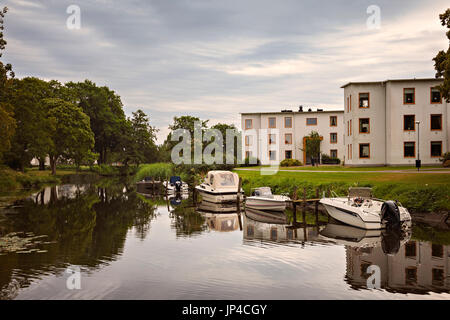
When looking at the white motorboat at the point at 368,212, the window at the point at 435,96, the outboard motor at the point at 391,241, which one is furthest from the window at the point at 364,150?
the outboard motor at the point at 391,241

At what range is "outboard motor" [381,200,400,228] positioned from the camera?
68.9ft

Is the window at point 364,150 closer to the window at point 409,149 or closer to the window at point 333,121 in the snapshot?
the window at point 409,149

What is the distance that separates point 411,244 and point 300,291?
853 centimetres

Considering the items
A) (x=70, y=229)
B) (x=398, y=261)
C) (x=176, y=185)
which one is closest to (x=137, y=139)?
(x=176, y=185)

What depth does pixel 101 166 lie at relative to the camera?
9456 cm

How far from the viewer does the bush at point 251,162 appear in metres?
66.2

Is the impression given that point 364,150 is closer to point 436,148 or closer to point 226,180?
point 436,148

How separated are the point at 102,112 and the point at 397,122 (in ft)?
204

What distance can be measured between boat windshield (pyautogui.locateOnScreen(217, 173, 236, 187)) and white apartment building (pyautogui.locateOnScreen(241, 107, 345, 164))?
1251 inches

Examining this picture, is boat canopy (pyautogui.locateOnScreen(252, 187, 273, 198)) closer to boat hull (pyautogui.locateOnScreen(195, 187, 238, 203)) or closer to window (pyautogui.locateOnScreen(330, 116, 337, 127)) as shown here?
boat hull (pyautogui.locateOnScreen(195, 187, 238, 203))

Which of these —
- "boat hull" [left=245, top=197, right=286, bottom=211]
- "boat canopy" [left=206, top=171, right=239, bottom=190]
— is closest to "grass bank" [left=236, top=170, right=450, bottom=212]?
"boat hull" [left=245, top=197, right=286, bottom=211]

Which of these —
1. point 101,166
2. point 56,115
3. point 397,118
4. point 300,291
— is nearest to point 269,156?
point 397,118
